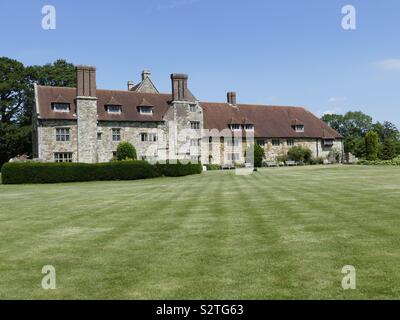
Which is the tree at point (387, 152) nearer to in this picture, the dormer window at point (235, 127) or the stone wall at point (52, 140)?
the dormer window at point (235, 127)

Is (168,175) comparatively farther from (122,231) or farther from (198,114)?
(122,231)

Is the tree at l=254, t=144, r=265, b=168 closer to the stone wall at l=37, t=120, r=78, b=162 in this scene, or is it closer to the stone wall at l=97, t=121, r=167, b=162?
the stone wall at l=97, t=121, r=167, b=162

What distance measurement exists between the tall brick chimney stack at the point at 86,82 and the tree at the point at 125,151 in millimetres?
7158

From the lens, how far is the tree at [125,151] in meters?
48.4

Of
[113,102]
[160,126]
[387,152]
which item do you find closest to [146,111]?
[160,126]

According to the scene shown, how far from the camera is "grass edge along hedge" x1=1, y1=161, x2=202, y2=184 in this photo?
35156 millimetres

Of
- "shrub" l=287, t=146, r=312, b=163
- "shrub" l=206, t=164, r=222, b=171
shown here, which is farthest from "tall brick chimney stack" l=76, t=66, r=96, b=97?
"shrub" l=287, t=146, r=312, b=163

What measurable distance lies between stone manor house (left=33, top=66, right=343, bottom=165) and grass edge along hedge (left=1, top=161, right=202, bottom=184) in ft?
43.5

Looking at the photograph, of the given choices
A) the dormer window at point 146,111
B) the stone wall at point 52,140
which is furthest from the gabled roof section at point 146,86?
the stone wall at point 52,140

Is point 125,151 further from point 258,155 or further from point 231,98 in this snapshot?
point 231,98

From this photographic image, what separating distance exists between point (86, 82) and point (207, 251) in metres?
44.8

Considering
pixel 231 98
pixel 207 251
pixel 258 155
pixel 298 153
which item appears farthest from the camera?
pixel 231 98

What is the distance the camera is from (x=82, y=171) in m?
36.8
